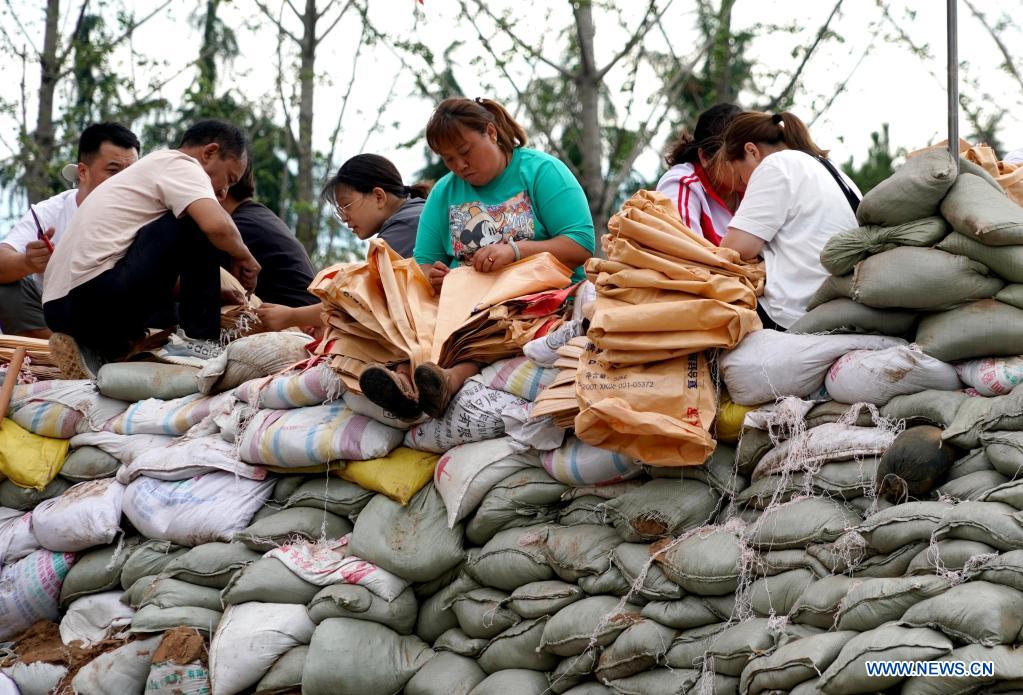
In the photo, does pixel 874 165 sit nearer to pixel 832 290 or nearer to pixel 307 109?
pixel 307 109

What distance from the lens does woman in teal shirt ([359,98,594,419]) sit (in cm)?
460

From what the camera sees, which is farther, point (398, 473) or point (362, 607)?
point (398, 473)

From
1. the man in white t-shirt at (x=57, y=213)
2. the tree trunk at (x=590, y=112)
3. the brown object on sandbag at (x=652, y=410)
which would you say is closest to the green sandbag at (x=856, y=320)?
the brown object on sandbag at (x=652, y=410)

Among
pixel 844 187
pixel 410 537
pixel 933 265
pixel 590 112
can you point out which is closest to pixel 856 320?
pixel 933 265

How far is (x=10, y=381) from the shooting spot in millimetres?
5320

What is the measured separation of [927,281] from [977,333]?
19 centimetres

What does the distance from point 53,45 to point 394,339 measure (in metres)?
7.96

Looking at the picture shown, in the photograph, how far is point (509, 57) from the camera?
Result: 11.0m

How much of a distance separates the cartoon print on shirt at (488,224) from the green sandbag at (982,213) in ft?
5.31

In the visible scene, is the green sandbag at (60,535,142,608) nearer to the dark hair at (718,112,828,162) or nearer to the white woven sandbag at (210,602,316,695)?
the white woven sandbag at (210,602,316,695)

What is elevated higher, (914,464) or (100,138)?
(100,138)

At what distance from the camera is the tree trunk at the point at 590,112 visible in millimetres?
10352

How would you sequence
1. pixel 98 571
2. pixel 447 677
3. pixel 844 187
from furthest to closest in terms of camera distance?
1. pixel 98 571
2. pixel 844 187
3. pixel 447 677

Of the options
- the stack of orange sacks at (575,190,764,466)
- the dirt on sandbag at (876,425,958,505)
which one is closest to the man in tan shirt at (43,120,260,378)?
the stack of orange sacks at (575,190,764,466)
